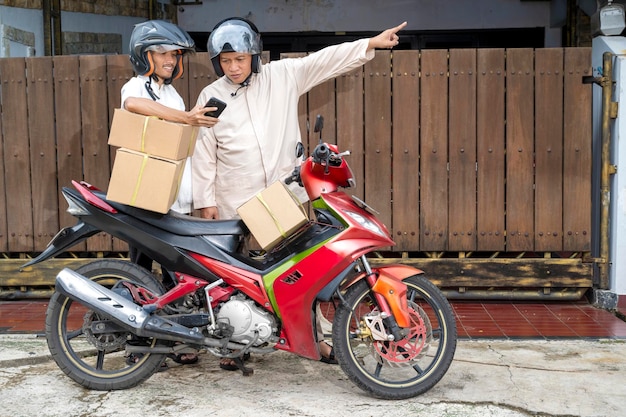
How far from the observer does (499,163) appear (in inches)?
270

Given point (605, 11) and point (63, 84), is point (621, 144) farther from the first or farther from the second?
point (63, 84)

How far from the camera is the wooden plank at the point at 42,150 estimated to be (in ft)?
23.0

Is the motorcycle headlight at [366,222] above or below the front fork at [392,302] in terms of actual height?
above

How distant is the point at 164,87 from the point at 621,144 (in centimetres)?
362

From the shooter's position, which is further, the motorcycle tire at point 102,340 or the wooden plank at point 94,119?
the wooden plank at point 94,119

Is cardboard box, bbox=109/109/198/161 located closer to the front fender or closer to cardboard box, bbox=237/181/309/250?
cardboard box, bbox=237/181/309/250

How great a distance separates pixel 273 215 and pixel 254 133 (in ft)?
2.64

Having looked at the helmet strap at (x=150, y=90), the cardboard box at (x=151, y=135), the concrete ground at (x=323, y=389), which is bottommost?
the concrete ground at (x=323, y=389)

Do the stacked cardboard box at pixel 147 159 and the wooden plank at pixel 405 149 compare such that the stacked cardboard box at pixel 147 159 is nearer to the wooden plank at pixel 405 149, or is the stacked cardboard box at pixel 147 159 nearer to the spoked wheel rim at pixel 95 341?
the spoked wheel rim at pixel 95 341

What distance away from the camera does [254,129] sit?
5.24 meters

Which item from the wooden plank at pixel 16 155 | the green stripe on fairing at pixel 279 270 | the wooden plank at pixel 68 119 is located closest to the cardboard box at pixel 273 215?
the green stripe on fairing at pixel 279 270

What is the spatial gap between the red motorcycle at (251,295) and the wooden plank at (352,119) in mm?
2169

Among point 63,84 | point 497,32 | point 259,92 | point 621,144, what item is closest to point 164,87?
point 259,92

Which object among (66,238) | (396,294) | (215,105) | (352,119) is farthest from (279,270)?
(352,119)
